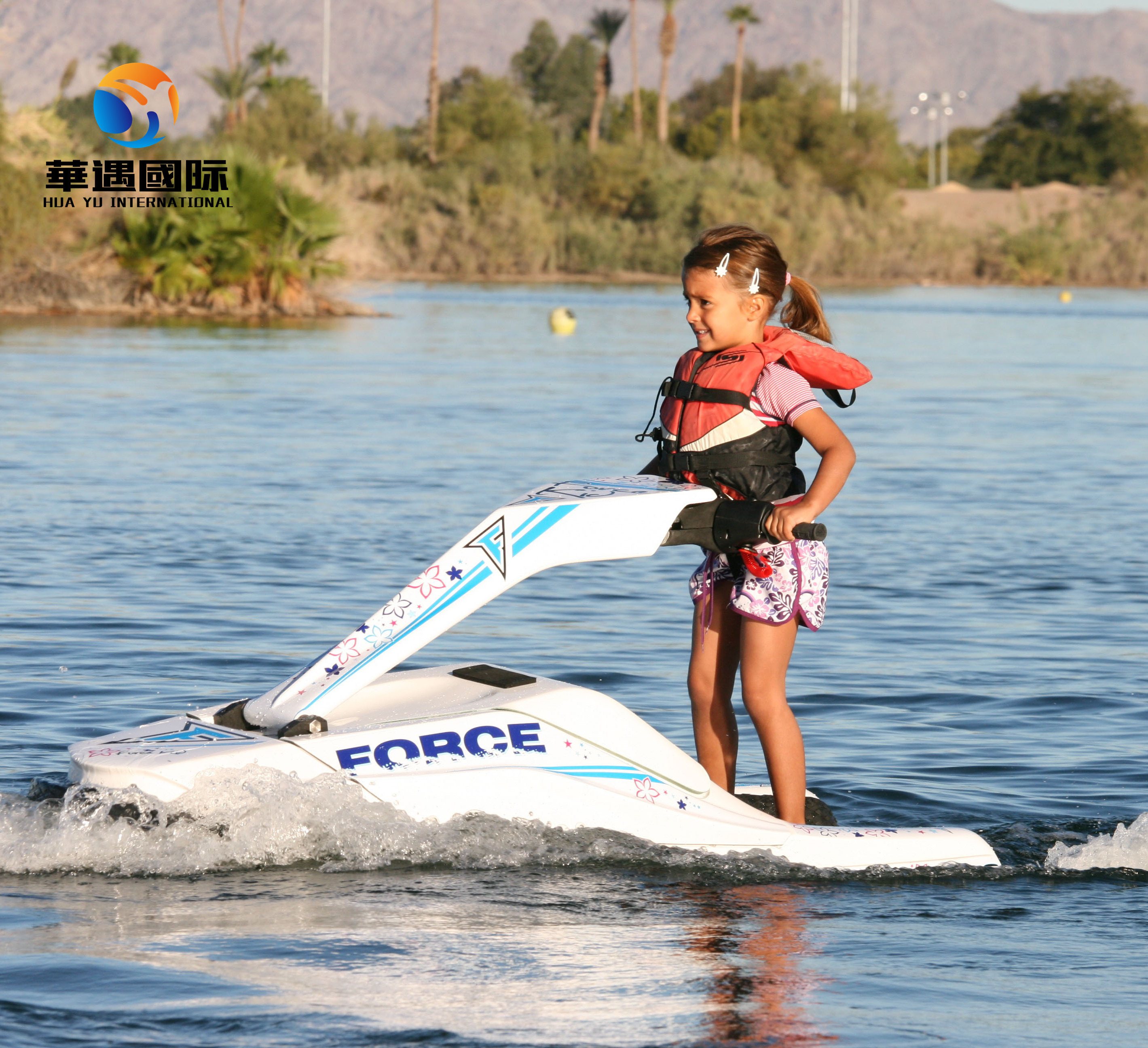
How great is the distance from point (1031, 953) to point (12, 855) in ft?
7.99

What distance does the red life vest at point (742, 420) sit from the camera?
4.55 m

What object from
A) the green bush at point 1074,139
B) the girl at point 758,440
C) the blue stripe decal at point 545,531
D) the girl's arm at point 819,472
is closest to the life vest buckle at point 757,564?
the girl at point 758,440

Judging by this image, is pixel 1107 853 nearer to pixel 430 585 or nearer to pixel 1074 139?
pixel 430 585

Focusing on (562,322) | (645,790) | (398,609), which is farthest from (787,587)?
(562,322)

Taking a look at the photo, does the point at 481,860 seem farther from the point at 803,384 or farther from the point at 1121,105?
the point at 1121,105

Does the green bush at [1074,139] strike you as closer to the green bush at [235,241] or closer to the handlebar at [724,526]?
the green bush at [235,241]

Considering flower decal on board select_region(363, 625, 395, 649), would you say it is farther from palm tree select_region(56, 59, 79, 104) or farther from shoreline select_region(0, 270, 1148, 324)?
palm tree select_region(56, 59, 79, 104)

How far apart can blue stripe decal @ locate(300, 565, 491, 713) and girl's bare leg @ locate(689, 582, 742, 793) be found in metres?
0.65

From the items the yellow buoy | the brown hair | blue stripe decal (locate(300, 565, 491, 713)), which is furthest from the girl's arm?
the yellow buoy

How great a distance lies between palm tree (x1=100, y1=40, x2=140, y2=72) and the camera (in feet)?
257

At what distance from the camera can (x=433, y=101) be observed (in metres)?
77.2

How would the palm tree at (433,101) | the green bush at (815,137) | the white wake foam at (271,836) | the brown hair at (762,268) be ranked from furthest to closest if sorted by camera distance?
the green bush at (815,137) → the palm tree at (433,101) → the brown hair at (762,268) → the white wake foam at (271,836)

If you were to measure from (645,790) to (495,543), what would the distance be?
766mm

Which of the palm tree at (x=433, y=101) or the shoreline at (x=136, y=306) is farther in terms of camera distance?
the palm tree at (x=433, y=101)
